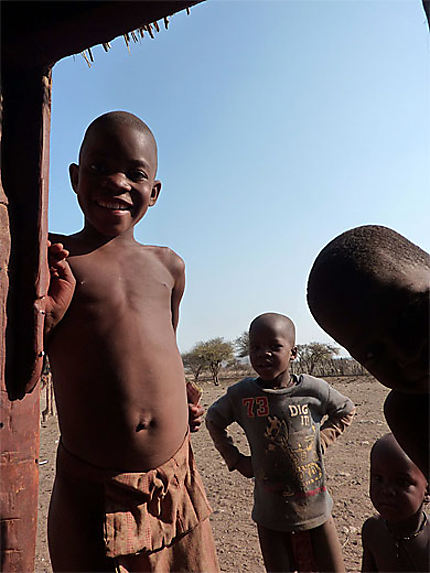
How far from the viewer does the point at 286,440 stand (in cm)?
258

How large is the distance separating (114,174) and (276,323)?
1532 millimetres

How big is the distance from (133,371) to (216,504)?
11.2 ft

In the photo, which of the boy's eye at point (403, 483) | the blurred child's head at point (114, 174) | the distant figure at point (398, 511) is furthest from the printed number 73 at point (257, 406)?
the blurred child's head at point (114, 174)

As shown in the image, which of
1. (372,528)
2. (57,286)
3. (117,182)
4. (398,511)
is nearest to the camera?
(57,286)

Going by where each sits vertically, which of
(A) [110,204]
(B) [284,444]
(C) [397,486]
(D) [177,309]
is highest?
(A) [110,204]

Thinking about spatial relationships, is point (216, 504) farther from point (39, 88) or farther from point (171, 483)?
point (39, 88)

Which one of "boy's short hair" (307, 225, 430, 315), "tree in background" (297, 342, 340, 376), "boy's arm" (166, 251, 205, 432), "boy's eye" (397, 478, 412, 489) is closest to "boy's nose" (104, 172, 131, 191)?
"boy's arm" (166, 251, 205, 432)

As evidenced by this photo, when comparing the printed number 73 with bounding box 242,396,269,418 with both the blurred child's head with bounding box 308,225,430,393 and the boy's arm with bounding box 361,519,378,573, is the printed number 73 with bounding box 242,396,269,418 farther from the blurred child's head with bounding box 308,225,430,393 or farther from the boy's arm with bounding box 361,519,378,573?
the blurred child's head with bounding box 308,225,430,393

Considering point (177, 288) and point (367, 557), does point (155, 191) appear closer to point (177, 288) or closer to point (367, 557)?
point (177, 288)

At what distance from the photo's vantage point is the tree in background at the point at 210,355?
32656 mm

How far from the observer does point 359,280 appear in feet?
2.57

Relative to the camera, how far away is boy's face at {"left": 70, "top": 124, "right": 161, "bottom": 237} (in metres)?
1.61

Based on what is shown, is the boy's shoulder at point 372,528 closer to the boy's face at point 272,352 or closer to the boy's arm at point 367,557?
the boy's arm at point 367,557

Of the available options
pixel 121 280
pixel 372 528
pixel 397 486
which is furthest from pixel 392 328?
pixel 372 528
